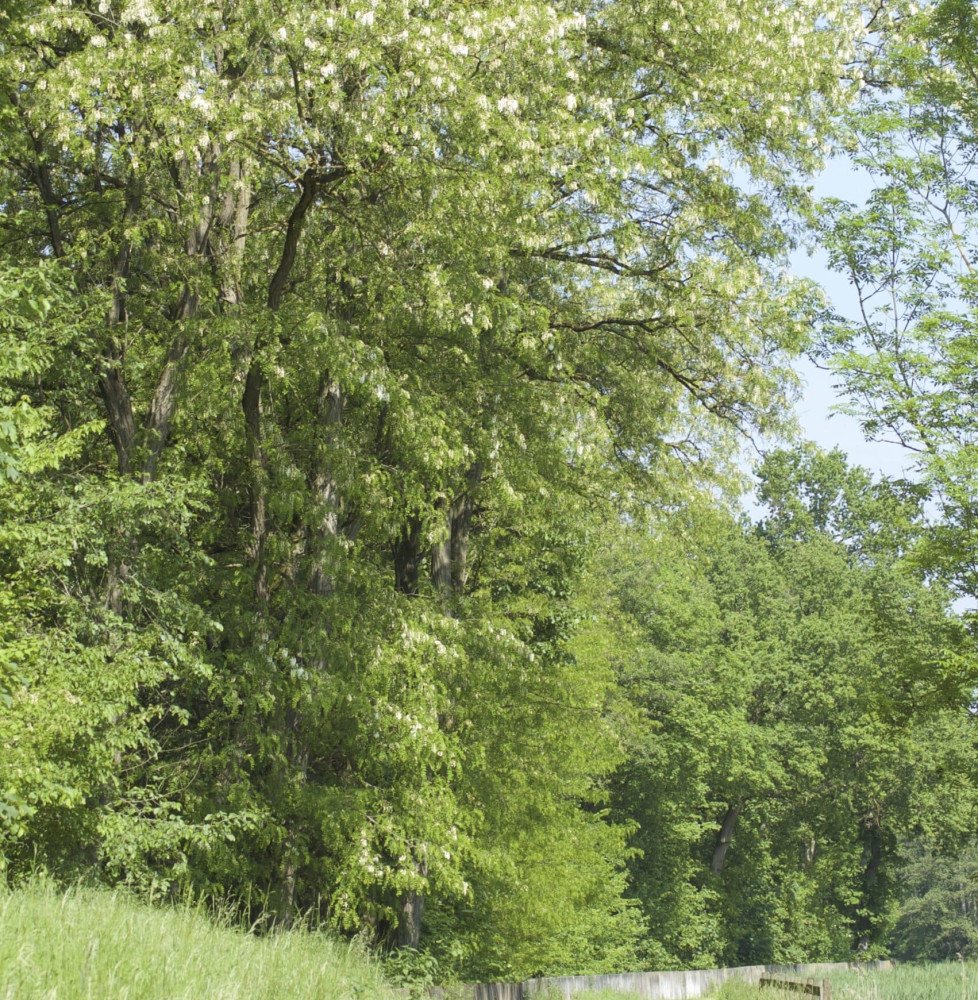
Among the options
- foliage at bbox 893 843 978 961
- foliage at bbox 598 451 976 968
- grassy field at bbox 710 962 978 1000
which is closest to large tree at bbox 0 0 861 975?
grassy field at bbox 710 962 978 1000

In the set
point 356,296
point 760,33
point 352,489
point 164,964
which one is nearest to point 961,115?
point 760,33

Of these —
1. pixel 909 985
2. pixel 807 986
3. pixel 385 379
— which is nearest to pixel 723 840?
pixel 807 986

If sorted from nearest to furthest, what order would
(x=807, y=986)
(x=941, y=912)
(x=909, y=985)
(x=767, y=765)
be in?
(x=909, y=985) → (x=807, y=986) → (x=767, y=765) → (x=941, y=912)

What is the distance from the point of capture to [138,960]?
643 centimetres

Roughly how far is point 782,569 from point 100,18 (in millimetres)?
44483

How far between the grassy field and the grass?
1109cm

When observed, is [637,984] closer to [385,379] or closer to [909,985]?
[909,985]

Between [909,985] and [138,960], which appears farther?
[909,985]

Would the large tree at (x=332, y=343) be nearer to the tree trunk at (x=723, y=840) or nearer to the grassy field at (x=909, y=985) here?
the grassy field at (x=909, y=985)

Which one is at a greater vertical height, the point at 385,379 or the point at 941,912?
the point at 385,379

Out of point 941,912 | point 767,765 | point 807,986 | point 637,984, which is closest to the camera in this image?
point 807,986

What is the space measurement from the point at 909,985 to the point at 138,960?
15.5 metres

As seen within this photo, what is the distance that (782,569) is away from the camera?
5400cm

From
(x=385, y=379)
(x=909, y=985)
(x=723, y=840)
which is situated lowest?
(x=909, y=985)
